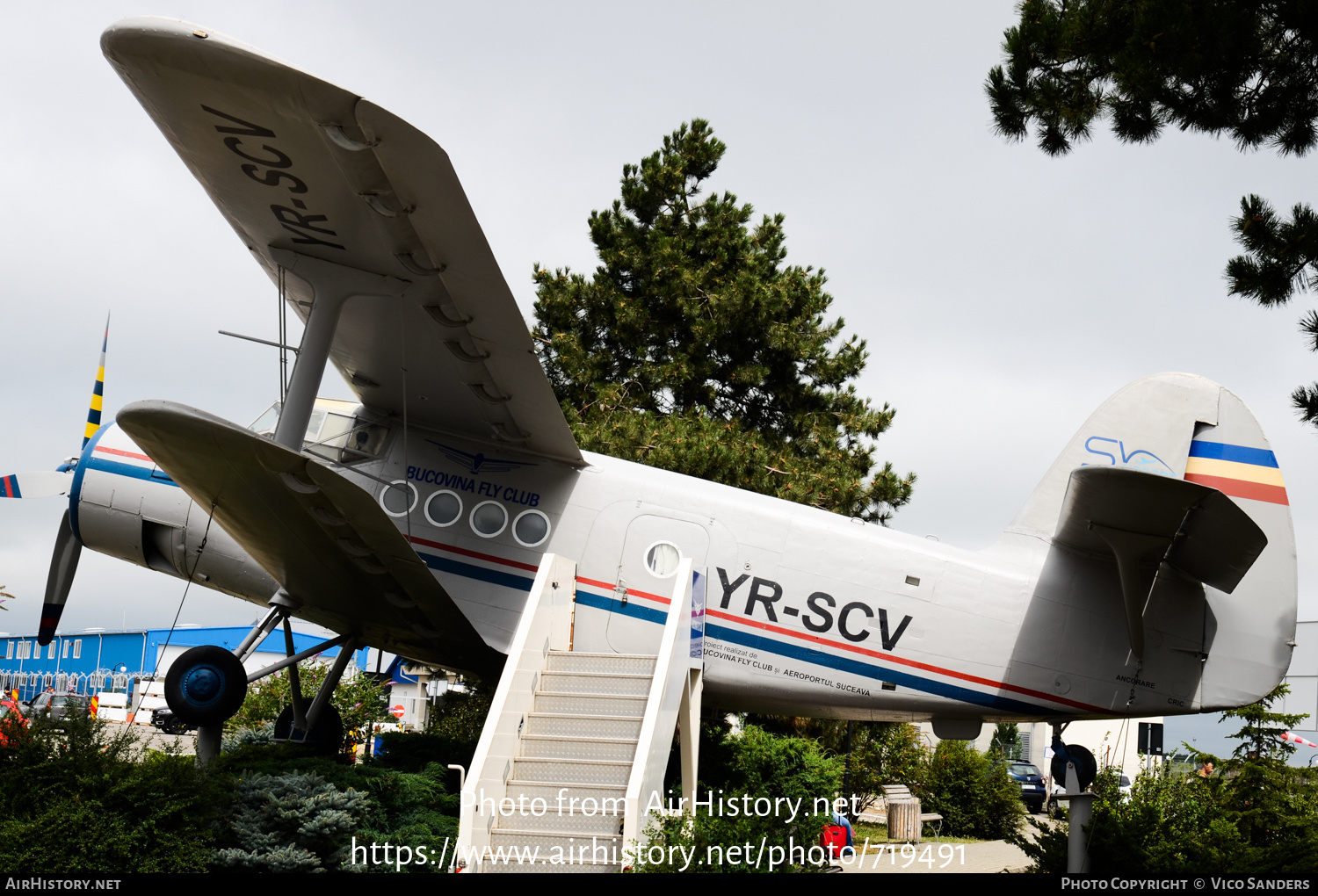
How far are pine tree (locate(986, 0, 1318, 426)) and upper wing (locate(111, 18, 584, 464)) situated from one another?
472 cm

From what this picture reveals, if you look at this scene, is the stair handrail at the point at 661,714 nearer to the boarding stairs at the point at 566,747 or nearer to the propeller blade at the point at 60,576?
the boarding stairs at the point at 566,747

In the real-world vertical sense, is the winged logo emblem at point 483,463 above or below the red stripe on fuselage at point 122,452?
above

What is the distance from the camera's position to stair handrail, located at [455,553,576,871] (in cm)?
648

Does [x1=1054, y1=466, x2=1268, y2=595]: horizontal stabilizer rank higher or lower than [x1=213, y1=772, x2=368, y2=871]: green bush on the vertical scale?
higher

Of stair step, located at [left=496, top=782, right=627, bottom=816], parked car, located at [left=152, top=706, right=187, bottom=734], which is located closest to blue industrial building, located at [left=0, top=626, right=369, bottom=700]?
parked car, located at [left=152, top=706, right=187, bottom=734]

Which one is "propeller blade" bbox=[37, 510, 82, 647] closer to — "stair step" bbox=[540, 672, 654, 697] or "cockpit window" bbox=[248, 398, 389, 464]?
"cockpit window" bbox=[248, 398, 389, 464]

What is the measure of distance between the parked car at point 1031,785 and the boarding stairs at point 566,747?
20.9 m

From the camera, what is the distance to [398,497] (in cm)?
980

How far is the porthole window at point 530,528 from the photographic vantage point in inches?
375

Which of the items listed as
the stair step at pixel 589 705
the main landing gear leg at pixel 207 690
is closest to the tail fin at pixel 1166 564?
the stair step at pixel 589 705

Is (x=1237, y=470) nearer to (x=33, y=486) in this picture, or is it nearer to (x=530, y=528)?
(x=530, y=528)

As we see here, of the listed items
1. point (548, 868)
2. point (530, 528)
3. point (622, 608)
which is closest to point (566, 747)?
point (548, 868)

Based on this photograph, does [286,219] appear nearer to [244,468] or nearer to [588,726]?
[244,468]

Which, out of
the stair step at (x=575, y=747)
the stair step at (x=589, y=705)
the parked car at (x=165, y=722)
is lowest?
the parked car at (x=165, y=722)
